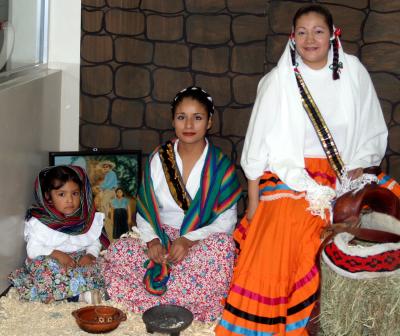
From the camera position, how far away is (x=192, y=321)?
333 centimetres

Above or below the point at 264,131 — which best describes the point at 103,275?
below

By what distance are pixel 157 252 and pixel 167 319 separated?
0.41 metres

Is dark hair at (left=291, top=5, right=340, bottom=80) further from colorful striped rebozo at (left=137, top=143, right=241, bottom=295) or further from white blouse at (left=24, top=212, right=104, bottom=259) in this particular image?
white blouse at (left=24, top=212, right=104, bottom=259)

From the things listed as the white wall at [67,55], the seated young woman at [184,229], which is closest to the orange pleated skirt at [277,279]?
the seated young woman at [184,229]

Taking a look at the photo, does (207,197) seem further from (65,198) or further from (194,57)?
(194,57)

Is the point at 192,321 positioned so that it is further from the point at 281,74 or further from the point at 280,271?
the point at 281,74

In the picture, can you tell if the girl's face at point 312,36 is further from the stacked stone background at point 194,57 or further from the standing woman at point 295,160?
the stacked stone background at point 194,57

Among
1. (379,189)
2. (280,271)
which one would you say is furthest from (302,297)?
(379,189)

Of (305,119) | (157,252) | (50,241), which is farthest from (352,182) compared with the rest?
(50,241)

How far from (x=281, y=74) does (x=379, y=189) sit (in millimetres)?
830

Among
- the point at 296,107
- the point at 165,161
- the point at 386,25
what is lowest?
the point at 165,161

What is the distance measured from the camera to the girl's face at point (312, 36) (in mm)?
3400

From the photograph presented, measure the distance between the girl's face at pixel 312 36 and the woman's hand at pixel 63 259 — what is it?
5.19 ft

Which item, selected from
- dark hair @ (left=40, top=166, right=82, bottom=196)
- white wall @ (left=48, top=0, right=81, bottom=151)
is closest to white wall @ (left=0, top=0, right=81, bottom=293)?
white wall @ (left=48, top=0, right=81, bottom=151)
